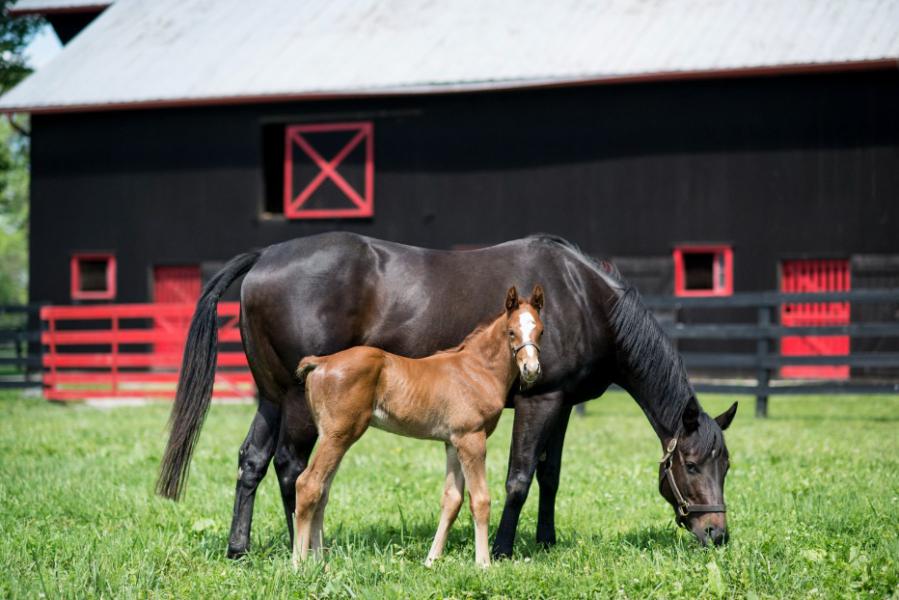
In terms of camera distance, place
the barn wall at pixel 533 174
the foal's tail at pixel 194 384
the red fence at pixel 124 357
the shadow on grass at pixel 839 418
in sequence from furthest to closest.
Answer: the barn wall at pixel 533 174 < the red fence at pixel 124 357 < the shadow on grass at pixel 839 418 < the foal's tail at pixel 194 384

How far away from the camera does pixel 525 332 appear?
4.93 m

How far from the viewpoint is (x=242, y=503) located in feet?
18.7

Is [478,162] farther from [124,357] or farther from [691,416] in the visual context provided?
[691,416]

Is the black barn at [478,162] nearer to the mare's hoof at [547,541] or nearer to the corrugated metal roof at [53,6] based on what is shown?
the corrugated metal roof at [53,6]

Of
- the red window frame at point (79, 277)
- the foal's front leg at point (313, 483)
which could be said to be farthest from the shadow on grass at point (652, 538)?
the red window frame at point (79, 277)

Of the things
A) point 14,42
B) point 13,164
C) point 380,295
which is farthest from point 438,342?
point 13,164

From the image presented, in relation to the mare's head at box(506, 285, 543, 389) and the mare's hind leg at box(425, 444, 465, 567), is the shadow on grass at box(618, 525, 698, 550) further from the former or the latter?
the mare's head at box(506, 285, 543, 389)

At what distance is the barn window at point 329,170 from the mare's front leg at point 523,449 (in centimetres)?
1522

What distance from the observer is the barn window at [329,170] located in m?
20.6

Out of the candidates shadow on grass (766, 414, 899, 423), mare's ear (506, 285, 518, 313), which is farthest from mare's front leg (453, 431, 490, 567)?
shadow on grass (766, 414, 899, 423)

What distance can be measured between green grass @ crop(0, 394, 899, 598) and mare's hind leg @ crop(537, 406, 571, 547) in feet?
0.42

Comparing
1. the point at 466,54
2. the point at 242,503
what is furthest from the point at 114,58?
the point at 242,503

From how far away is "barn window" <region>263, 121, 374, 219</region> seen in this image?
20.6m

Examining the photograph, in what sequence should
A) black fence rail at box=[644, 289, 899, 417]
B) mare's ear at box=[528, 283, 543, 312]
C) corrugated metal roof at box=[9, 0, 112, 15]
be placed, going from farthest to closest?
corrugated metal roof at box=[9, 0, 112, 15]
black fence rail at box=[644, 289, 899, 417]
mare's ear at box=[528, 283, 543, 312]
